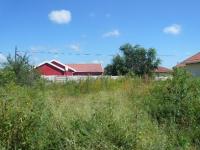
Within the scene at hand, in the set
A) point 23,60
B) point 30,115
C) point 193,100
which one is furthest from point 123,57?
point 30,115

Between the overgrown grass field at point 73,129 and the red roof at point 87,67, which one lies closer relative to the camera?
the overgrown grass field at point 73,129

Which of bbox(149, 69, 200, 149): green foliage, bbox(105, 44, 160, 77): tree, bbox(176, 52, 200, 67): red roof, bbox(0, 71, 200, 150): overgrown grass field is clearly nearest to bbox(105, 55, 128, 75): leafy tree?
bbox(105, 44, 160, 77): tree

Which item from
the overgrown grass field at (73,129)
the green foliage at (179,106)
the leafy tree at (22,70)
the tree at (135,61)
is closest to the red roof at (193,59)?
the tree at (135,61)

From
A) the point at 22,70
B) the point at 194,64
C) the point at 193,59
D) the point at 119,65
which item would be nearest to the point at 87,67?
the point at 119,65

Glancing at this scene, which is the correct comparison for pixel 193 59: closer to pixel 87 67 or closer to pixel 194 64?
pixel 194 64

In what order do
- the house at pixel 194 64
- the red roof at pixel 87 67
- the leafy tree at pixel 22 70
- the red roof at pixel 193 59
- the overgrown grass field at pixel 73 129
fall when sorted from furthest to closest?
1. the red roof at pixel 87 67
2. the red roof at pixel 193 59
3. the house at pixel 194 64
4. the leafy tree at pixel 22 70
5. the overgrown grass field at pixel 73 129

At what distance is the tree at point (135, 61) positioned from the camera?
52.1m

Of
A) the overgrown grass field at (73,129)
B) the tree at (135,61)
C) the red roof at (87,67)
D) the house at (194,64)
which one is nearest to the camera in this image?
the overgrown grass field at (73,129)

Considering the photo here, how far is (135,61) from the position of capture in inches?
2083

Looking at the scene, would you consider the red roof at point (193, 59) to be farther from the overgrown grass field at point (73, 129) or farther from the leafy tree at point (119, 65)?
the overgrown grass field at point (73, 129)

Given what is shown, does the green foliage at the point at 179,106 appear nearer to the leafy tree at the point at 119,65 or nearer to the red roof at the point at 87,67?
the leafy tree at the point at 119,65

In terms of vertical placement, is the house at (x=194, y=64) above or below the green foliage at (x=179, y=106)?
above

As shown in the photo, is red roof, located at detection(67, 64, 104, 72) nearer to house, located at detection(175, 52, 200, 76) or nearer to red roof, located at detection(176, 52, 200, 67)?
red roof, located at detection(176, 52, 200, 67)

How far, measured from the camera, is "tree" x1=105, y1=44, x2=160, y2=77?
52.1 m
